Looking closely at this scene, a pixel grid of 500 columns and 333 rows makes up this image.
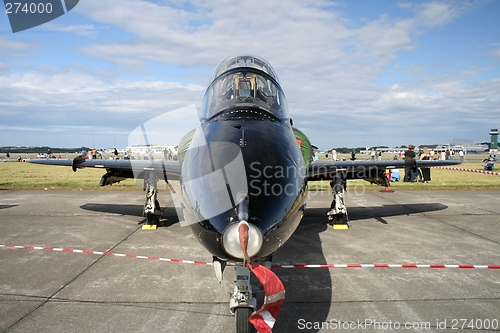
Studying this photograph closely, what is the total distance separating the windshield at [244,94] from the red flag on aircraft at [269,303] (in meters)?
2.84

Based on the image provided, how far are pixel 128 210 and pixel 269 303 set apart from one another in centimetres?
932

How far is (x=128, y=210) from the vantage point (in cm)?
1114

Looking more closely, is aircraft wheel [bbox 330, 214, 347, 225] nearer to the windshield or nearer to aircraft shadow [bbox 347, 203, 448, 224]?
aircraft shadow [bbox 347, 203, 448, 224]

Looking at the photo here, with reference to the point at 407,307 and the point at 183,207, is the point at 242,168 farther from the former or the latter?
the point at 407,307

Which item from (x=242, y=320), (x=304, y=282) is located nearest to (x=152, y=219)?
(x=304, y=282)

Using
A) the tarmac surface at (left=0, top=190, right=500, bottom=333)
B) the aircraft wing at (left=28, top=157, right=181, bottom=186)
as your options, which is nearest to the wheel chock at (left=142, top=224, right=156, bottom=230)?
the tarmac surface at (left=0, top=190, right=500, bottom=333)

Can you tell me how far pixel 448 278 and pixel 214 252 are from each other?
4.31m

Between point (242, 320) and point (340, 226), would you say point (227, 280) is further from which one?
point (340, 226)

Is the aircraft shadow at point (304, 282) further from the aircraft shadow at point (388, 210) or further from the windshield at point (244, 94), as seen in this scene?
the windshield at point (244, 94)

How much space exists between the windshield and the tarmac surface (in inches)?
108

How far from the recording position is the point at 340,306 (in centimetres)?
435

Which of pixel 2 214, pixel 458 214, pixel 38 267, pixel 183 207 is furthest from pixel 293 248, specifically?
pixel 2 214

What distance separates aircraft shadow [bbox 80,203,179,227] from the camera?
10008 mm

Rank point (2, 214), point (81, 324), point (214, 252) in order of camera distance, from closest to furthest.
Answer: point (214, 252) → point (81, 324) → point (2, 214)
